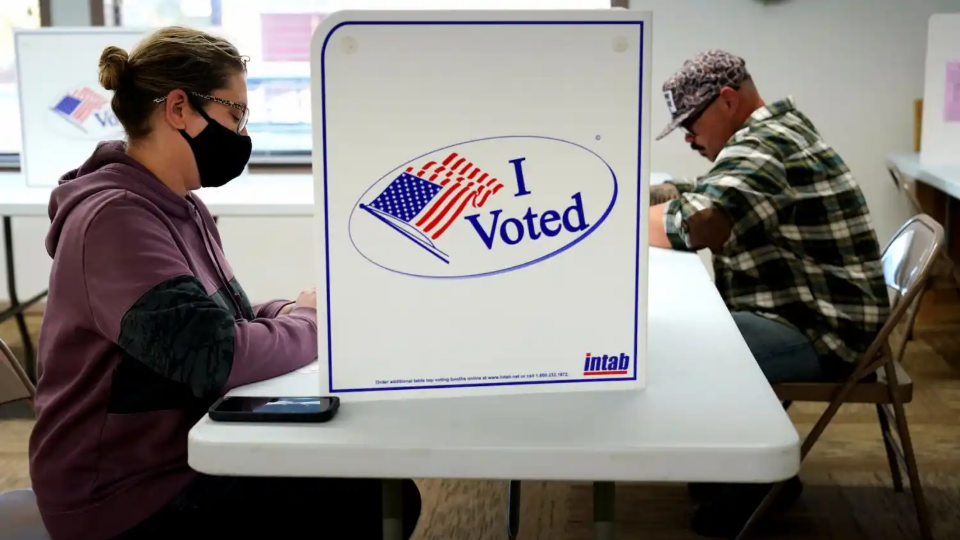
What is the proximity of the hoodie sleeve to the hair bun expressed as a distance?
0.23 metres

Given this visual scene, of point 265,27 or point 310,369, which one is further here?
point 265,27

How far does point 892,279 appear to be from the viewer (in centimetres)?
221

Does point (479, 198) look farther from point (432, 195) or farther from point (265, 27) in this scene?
point (265, 27)

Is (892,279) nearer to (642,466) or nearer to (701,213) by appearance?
(701,213)

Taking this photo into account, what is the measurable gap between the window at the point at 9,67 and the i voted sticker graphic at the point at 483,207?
12.9 ft

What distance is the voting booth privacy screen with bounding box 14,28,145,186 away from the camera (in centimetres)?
323

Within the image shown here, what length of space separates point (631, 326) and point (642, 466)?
185mm

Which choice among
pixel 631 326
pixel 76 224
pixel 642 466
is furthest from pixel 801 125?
pixel 76 224

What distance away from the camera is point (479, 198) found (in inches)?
41.6

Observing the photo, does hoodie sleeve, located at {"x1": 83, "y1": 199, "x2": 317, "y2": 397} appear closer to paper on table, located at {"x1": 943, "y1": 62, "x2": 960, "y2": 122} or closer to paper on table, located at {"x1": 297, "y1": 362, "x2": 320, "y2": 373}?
paper on table, located at {"x1": 297, "y1": 362, "x2": 320, "y2": 373}

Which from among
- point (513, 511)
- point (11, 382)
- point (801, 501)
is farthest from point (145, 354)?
point (801, 501)

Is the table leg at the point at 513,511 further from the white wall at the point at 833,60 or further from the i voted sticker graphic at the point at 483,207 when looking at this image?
the white wall at the point at 833,60

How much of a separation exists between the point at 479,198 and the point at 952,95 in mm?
3320

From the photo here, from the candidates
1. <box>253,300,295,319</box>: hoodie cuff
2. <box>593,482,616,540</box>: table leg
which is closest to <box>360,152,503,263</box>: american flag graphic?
<box>593,482,616,540</box>: table leg
